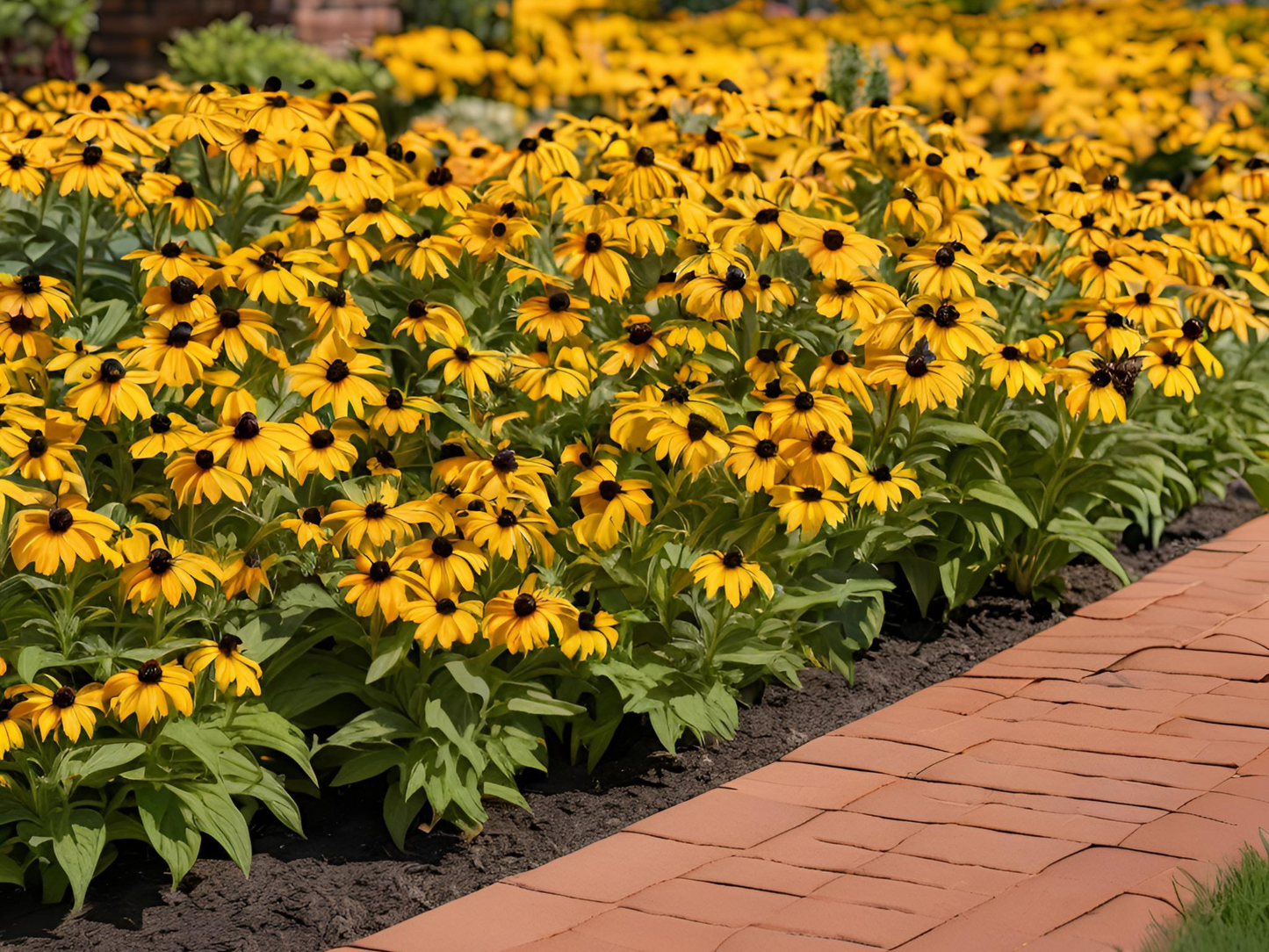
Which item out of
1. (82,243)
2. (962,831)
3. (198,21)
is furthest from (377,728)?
(198,21)

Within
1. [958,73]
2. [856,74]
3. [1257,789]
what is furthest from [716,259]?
[958,73]

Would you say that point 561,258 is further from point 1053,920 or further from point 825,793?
point 1053,920

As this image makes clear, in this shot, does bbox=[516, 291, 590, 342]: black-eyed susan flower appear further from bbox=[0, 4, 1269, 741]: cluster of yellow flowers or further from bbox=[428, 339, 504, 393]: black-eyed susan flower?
bbox=[428, 339, 504, 393]: black-eyed susan flower

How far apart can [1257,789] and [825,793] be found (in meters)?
0.85

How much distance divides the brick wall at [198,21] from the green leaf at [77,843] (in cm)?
865

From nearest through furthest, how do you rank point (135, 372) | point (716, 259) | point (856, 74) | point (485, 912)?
point (485, 912) < point (135, 372) < point (716, 259) < point (856, 74)

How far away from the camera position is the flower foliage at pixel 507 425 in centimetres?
298

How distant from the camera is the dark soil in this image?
2760mm

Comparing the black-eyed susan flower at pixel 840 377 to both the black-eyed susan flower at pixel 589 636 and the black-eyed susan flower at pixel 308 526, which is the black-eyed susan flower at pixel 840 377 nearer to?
the black-eyed susan flower at pixel 589 636

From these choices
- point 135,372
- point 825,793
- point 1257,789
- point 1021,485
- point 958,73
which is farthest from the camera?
point 958,73

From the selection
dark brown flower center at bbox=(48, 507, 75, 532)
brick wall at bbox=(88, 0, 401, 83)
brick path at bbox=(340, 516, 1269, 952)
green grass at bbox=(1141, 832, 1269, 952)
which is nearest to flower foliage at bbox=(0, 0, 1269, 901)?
dark brown flower center at bbox=(48, 507, 75, 532)

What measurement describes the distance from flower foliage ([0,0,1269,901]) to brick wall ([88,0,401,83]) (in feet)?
19.9

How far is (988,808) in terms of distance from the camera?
292 cm

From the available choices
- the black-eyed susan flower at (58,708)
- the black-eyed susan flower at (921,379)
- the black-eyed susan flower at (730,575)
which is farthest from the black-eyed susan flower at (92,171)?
the black-eyed susan flower at (921,379)
